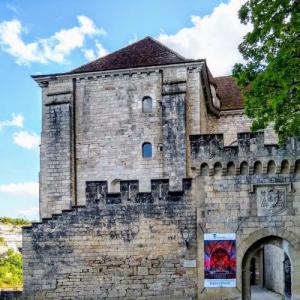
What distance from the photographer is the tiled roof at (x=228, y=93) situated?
34.7 m

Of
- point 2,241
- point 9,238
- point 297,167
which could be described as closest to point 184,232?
point 297,167

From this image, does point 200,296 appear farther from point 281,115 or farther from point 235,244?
point 281,115

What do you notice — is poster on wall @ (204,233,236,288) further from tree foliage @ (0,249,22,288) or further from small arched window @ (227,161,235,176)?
tree foliage @ (0,249,22,288)

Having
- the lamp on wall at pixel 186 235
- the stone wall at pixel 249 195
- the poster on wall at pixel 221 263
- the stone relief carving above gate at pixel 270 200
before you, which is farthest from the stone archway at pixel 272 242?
the lamp on wall at pixel 186 235

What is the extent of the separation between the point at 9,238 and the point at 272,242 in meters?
20.2

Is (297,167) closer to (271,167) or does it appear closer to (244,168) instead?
(271,167)

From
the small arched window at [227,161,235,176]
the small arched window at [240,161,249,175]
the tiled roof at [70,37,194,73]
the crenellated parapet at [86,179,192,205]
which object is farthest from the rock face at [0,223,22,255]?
the small arched window at [240,161,249,175]

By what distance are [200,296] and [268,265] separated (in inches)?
566

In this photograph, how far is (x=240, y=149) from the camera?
19.8m

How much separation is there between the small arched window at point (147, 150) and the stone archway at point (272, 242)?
1084 centimetres

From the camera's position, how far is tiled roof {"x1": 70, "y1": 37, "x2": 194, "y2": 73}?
2998 centimetres

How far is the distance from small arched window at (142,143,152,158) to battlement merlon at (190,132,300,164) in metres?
9.47

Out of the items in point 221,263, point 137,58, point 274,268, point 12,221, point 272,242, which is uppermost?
point 137,58

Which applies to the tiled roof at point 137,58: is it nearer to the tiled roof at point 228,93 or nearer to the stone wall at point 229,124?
the stone wall at point 229,124
